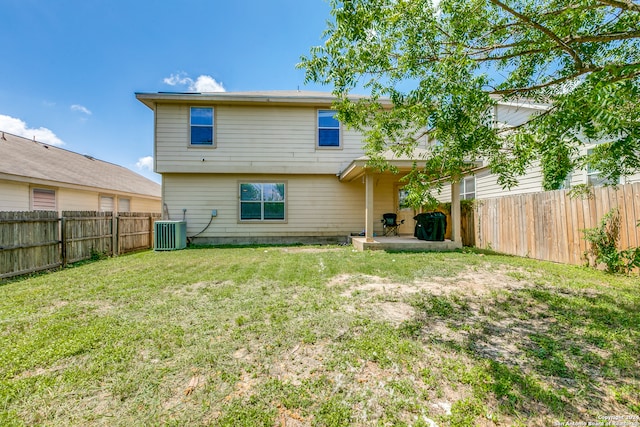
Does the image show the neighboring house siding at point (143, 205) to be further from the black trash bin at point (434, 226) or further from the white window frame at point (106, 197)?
the black trash bin at point (434, 226)

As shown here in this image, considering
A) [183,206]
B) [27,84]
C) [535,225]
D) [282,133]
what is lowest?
[535,225]

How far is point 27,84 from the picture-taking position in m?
15.3

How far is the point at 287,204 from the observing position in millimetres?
10086

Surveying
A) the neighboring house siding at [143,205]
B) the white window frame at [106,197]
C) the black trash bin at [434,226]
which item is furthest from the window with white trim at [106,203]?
the black trash bin at [434,226]

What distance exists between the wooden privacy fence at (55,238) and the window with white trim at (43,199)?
4.39m

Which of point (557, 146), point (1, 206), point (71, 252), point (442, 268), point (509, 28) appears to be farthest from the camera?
point (1, 206)

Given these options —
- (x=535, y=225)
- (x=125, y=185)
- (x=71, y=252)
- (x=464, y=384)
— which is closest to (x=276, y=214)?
(x=71, y=252)

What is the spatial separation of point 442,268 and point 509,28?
4250mm

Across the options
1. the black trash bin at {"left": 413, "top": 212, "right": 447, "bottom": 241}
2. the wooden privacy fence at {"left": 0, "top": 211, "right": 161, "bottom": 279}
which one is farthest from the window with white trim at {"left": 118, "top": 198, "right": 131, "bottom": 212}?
the black trash bin at {"left": 413, "top": 212, "right": 447, "bottom": 241}

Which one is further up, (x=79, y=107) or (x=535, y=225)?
A: (x=79, y=107)

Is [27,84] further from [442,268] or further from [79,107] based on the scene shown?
[442,268]

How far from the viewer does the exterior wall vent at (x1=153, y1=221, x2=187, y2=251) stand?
8859 mm

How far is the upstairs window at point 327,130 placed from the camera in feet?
33.0

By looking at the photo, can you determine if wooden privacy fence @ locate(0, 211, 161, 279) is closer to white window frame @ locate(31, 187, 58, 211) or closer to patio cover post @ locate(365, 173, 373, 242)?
white window frame @ locate(31, 187, 58, 211)
